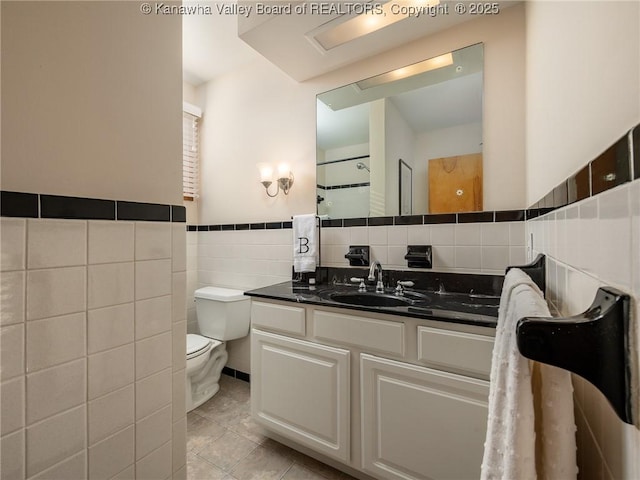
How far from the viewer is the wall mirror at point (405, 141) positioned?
147cm

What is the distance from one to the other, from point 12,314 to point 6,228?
0.19m

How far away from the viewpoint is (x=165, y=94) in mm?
894

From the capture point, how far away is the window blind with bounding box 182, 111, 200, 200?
7.84ft

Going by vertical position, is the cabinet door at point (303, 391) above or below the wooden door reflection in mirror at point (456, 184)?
below

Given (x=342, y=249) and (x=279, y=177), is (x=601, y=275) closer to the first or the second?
(x=342, y=249)

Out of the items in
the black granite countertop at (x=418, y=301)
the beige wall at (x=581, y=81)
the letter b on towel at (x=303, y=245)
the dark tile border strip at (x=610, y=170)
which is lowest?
the black granite countertop at (x=418, y=301)

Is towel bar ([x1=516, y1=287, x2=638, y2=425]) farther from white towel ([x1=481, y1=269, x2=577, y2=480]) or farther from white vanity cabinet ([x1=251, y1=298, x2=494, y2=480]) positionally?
white vanity cabinet ([x1=251, y1=298, x2=494, y2=480])

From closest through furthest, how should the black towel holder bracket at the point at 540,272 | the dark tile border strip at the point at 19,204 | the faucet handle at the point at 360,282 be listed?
the dark tile border strip at the point at 19,204 → the black towel holder bracket at the point at 540,272 → the faucet handle at the point at 360,282

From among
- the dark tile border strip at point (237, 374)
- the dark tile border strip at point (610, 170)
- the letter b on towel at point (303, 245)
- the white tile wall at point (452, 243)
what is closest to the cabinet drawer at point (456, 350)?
the white tile wall at point (452, 243)

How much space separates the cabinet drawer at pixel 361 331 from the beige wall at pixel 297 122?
2.80ft

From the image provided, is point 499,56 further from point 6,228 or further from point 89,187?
point 6,228

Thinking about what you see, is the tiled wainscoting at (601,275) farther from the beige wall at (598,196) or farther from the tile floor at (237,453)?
the tile floor at (237,453)

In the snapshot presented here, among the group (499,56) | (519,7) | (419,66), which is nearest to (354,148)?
Answer: (419,66)

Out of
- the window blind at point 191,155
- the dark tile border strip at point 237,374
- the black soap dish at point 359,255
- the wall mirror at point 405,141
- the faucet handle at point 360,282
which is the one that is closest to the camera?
the wall mirror at point 405,141
